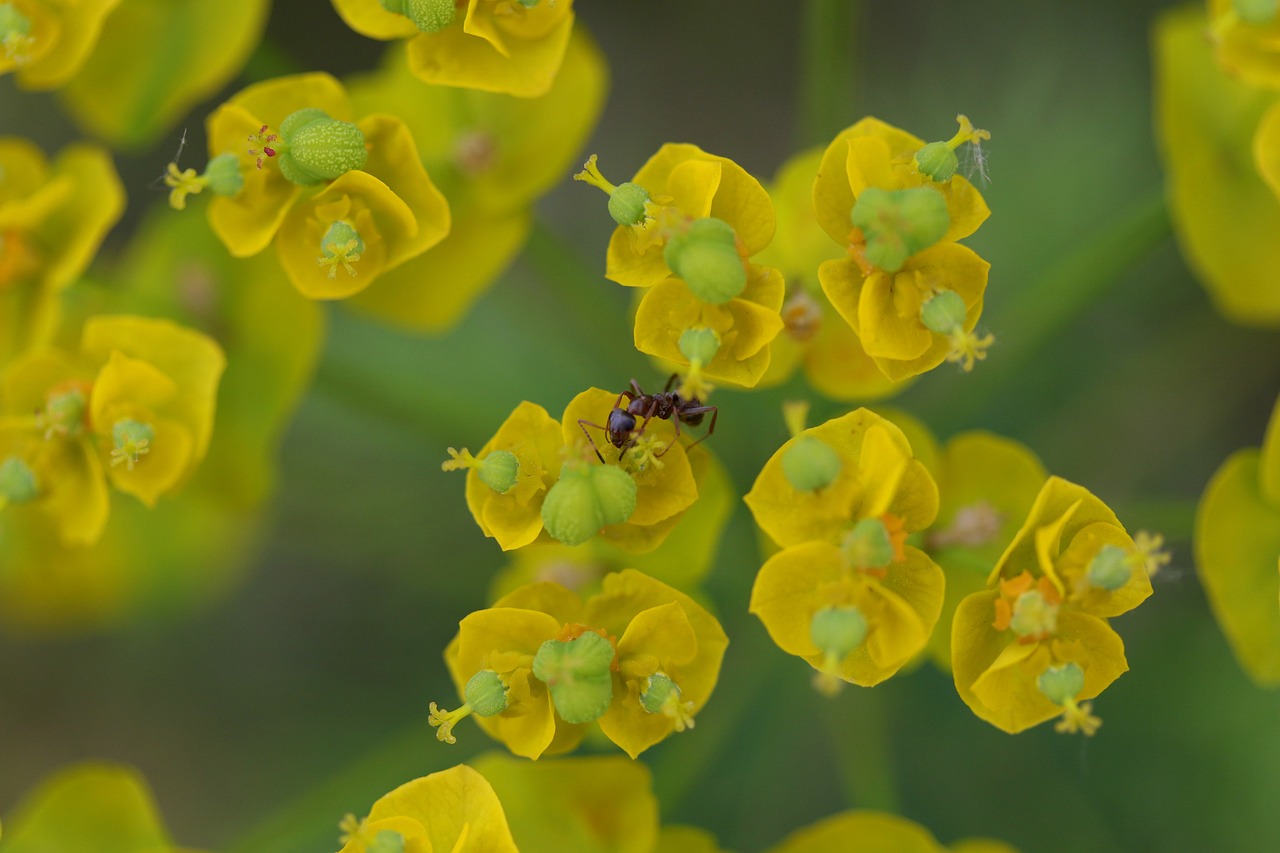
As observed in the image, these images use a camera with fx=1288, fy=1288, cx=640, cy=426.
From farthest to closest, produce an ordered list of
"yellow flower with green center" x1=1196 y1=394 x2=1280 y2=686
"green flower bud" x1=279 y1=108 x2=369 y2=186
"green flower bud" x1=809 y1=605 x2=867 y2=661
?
"yellow flower with green center" x1=1196 y1=394 x2=1280 y2=686 → "green flower bud" x1=279 y1=108 x2=369 y2=186 → "green flower bud" x1=809 y1=605 x2=867 y2=661

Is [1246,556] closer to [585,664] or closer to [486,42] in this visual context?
[585,664]

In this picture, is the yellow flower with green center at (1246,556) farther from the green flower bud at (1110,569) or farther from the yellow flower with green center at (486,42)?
the yellow flower with green center at (486,42)

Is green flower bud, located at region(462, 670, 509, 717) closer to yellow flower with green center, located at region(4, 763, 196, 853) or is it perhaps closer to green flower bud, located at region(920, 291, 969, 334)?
green flower bud, located at region(920, 291, 969, 334)

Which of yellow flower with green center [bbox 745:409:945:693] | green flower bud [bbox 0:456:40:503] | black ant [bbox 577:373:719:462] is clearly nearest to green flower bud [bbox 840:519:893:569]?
yellow flower with green center [bbox 745:409:945:693]

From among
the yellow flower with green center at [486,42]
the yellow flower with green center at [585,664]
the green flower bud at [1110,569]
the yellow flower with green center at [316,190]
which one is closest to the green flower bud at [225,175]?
the yellow flower with green center at [316,190]

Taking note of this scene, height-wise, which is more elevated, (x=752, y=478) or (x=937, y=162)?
(x=937, y=162)

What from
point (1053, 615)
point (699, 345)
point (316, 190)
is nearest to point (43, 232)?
point (316, 190)
